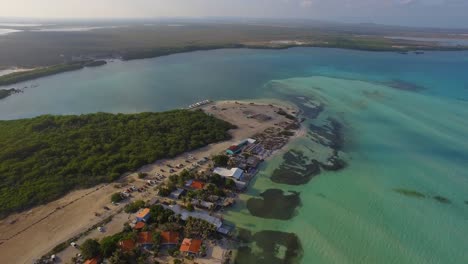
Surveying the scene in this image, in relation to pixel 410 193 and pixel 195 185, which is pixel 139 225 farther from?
pixel 410 193

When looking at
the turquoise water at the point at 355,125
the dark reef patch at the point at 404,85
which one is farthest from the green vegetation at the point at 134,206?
the dark reef patch at the point at 404,85

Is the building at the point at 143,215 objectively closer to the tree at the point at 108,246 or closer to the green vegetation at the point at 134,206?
the green vegetation at the point at 134,206

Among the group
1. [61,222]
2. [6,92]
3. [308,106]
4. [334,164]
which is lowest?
[61,222]

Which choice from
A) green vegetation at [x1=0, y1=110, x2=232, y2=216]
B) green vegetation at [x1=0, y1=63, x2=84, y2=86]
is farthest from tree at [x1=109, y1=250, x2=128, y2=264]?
green vegetation at [x1=0, y1=63, x2=84, y2=86]

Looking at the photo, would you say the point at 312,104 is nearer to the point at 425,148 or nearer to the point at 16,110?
the point at 425,148

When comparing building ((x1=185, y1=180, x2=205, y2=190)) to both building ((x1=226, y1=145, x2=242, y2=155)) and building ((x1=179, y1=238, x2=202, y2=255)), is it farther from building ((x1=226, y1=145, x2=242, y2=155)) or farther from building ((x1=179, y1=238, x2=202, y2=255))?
building ((x1=226, y1=145, x2=242, y2=155))

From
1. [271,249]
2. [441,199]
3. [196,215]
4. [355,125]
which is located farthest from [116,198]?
[355,125]

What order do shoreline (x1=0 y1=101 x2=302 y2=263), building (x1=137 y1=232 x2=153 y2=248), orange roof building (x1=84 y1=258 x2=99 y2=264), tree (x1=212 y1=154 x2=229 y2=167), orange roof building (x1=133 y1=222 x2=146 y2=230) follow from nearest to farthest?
1. orange roof building (x1=84 y1=258 x2=99 y2=264)
2. shoreline (x1=0 y1=101 x2=302 y2=263)
3. building (x1=137 y1=232 x2=153 y2=248)
4. orange roof building (x1=133 y1=222 x2=146 y2=230)
5. tree (x1=212 y1=154 x2=229 y2=167)
